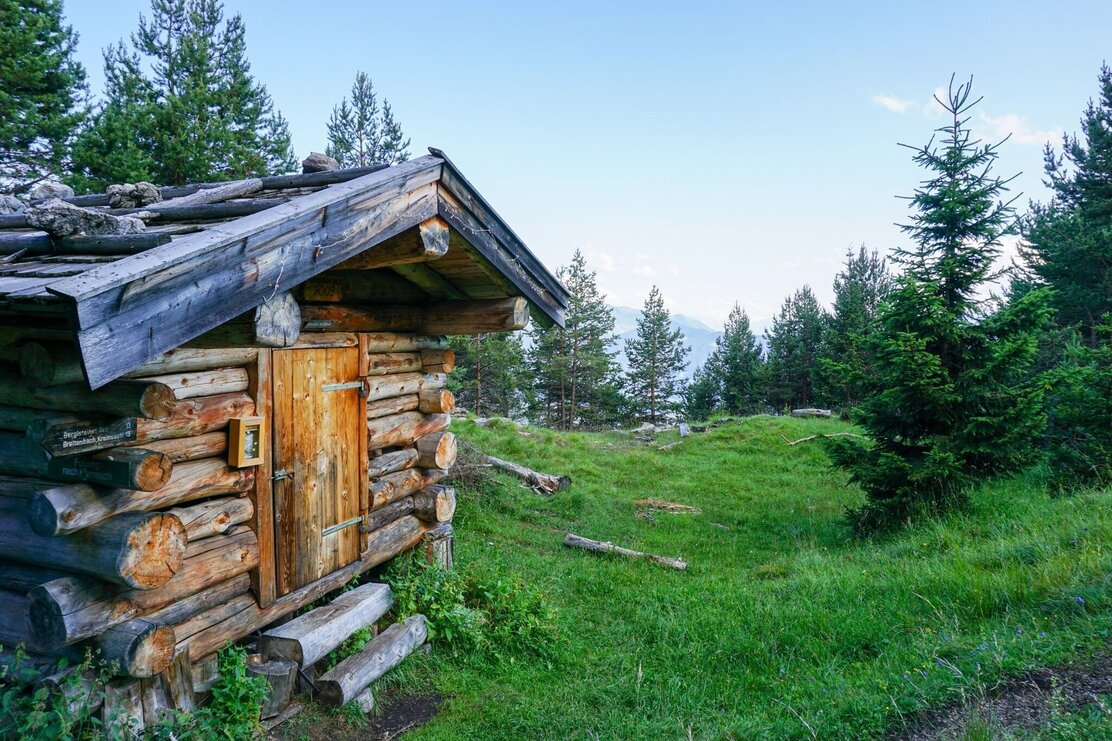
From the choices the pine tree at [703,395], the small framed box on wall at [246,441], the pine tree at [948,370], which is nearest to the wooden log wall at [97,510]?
the small framed box on wall at [246,441]

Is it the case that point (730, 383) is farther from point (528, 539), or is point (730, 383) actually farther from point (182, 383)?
point (182, 383)

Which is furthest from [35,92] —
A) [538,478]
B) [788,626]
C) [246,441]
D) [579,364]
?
[579,364]

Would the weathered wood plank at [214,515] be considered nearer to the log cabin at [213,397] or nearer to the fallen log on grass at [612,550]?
the log cabin at [213,397]

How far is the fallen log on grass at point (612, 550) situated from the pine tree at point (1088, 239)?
60.6 feet

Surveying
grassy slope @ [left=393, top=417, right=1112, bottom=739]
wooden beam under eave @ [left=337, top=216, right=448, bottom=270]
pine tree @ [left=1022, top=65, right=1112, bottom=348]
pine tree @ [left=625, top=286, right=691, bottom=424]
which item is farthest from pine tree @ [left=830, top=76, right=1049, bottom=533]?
pine tree @ [left=625, top=286, right=691, bottom=424]

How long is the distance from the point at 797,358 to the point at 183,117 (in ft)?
109

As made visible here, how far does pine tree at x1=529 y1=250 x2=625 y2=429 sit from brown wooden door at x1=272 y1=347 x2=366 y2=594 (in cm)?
3062

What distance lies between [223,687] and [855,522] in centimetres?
876

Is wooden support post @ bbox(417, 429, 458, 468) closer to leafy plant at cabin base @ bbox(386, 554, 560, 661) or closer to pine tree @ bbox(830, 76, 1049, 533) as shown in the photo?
leafy plant at cabin base @ bbox(386, 554, 560, 661)

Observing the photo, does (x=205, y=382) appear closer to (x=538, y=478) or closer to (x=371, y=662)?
(x=371, y=662)

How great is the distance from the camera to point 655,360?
1625 inches

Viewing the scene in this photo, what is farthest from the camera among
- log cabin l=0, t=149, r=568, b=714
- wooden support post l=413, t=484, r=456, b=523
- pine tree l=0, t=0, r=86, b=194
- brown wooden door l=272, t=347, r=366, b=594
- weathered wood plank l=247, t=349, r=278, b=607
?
pine tree l=0, t=0, r=86, b=194

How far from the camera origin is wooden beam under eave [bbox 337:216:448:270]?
4871 millimetres

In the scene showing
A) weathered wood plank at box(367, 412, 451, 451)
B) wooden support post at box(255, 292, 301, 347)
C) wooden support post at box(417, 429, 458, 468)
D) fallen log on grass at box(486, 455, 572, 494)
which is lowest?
fallen log on grass at box(486, 455, 572, 494)
